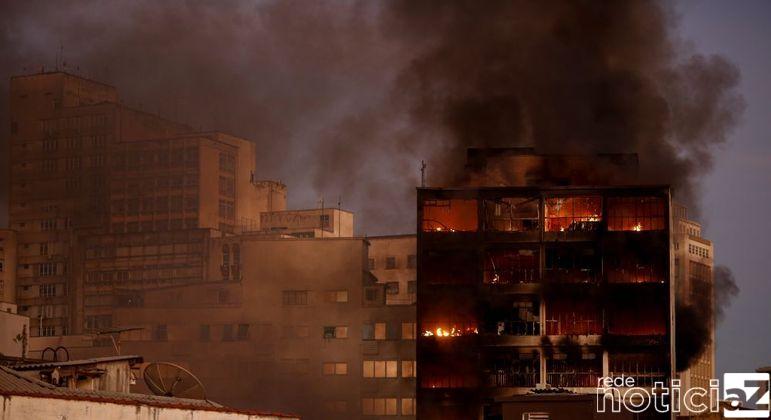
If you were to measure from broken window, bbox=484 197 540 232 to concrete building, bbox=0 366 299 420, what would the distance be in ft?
164

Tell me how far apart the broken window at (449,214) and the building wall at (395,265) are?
5807cm

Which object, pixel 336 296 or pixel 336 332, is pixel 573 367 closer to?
pixel 336 296

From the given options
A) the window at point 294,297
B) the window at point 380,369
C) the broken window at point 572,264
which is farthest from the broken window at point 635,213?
the window at point 294,297

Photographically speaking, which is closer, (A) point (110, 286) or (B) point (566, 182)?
(B) point (566, 182)

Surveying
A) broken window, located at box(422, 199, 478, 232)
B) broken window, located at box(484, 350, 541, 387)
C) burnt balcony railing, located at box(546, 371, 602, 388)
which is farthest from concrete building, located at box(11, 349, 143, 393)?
broken window, located at box(422, 199, 478, 232)

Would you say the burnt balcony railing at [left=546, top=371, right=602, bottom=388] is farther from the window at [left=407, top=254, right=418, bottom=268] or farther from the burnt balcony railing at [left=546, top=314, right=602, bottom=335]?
the window at [left=407, top=254, right=418, bottom=268]

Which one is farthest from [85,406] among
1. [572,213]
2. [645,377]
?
[572,213]

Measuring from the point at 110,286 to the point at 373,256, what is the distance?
127 ft

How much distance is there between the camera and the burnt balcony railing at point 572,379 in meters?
110

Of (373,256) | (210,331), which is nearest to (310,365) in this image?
(210,331)

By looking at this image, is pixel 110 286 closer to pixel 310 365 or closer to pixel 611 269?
pixel 310 365

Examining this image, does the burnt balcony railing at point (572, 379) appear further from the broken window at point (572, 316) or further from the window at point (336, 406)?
the window at point (336, 406)

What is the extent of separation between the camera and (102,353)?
533ft

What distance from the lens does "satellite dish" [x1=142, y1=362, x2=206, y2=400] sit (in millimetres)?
71875
